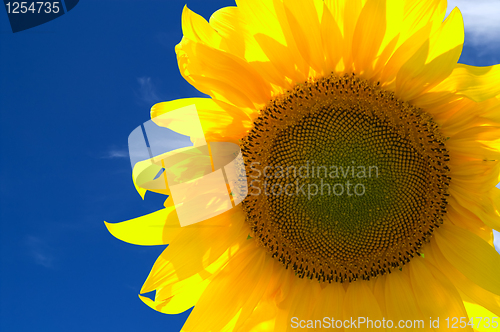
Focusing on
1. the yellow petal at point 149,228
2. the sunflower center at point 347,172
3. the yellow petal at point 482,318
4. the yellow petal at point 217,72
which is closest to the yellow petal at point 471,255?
the sunflower center at point 347,172

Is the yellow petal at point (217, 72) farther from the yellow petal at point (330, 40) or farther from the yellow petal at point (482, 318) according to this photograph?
the yellow petal at point (482, 318)

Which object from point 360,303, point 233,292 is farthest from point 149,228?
point 360,303

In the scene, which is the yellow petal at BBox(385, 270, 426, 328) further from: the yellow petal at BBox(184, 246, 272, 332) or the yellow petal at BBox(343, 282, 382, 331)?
the yellow petal at BBox(184, 246, 272, 332)

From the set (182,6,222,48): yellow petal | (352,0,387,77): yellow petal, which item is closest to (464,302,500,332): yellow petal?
(352,0,387,77): yellow petal

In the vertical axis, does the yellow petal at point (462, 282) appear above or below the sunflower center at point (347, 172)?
below

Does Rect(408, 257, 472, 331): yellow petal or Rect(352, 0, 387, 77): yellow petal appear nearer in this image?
Rect(352, 0, 387, 77): yellow petal

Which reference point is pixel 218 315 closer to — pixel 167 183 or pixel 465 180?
pixel 167 183

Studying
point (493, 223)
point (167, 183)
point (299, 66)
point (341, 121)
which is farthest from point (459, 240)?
point (167, 183)
